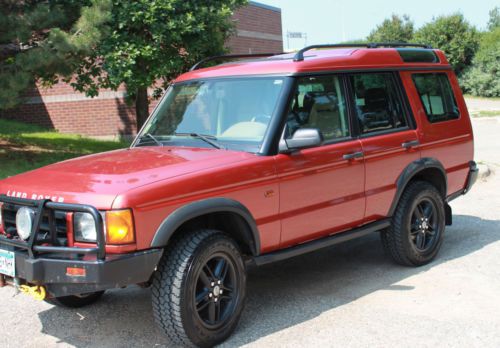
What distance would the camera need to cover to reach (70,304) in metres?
5.21

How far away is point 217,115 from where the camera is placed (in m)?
5.13

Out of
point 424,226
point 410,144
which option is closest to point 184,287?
point 410,144

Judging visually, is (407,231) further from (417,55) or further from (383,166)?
(417,55)

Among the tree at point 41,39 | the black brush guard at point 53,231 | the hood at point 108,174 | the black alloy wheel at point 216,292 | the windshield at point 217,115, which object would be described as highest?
the tree at point 41,39

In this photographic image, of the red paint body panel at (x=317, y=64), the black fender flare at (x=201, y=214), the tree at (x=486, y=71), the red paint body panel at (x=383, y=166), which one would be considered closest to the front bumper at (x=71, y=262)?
the black fender flare at (x=201, y=214)

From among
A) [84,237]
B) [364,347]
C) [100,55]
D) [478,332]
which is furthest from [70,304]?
[100,55]

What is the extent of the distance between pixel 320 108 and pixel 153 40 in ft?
24.8

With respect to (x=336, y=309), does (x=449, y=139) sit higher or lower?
higher

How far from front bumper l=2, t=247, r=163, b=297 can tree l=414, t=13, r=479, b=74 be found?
35573 mm

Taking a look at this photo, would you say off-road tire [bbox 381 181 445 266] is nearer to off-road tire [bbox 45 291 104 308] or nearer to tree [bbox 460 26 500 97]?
off-road tire [bbox 45 291 104 308]

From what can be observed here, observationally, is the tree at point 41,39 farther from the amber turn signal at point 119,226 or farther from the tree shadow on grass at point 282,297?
the amber turn signal at point 119,226

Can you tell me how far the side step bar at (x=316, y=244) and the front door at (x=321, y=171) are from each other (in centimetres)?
5

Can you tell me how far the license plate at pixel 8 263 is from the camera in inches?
163

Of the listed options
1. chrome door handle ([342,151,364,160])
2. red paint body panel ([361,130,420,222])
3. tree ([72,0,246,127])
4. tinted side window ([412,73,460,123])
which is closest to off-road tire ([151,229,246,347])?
chrome door handle ([342,151,364,160])
